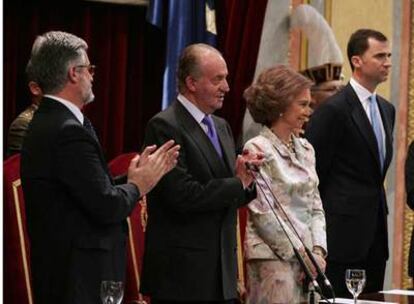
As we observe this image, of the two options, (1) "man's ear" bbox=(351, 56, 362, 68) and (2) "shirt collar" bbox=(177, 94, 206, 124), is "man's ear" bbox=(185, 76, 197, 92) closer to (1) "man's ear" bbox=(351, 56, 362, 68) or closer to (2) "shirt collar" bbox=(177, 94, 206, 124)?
(2) "shirt collar" bbox=(177, 94, 206, 124)

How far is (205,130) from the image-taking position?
3881mm

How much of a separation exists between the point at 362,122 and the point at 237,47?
1326 mm

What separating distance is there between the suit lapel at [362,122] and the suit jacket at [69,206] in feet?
5.35

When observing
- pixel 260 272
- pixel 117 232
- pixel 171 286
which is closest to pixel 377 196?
pixel 260 272

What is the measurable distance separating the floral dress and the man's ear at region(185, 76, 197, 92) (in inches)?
12.6

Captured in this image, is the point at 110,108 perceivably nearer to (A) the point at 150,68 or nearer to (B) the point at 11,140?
(A) the point at 150,68

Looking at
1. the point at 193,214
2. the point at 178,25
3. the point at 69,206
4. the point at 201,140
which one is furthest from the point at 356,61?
the point at 69,206

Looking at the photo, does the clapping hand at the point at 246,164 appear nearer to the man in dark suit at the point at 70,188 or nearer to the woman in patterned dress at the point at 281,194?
the woman in patterned dress at the point at 281,194

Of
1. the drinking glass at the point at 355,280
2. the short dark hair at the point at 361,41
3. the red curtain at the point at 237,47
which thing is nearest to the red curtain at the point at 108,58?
the red curtain at the point at 237,47

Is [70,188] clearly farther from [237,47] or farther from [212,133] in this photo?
[237,47]

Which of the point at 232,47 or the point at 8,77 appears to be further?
the point at 232,47

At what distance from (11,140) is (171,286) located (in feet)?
4.51

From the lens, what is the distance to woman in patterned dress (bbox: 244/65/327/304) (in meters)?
3.98

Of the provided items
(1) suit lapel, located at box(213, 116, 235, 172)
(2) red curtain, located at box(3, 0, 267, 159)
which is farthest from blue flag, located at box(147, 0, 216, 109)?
(1) suit lapel, located at box(213, 116, 235, 172)
